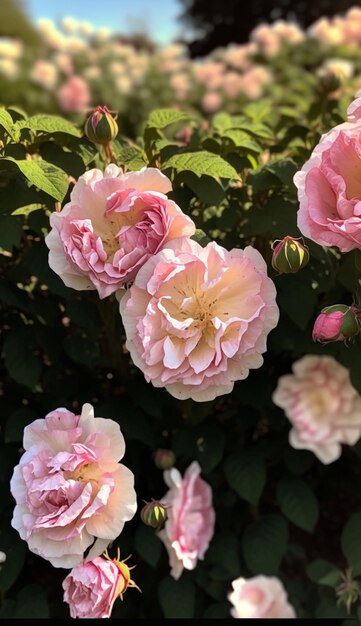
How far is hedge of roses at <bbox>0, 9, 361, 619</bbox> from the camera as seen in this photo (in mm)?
856

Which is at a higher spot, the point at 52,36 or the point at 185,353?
the point at 185,353

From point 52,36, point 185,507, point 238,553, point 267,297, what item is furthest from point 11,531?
point 52,36

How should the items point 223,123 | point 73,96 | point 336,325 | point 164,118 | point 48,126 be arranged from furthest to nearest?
point 73,96, point 223,123, point 164,118, point 48,126, point 336,325

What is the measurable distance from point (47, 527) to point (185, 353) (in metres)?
0.29

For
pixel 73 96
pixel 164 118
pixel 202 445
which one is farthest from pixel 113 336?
pixel 73 96

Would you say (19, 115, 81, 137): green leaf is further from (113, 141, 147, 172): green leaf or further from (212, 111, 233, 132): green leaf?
(212, 111, 233, 132): green leaf

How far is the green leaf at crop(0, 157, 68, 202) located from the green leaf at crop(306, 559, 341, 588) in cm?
84

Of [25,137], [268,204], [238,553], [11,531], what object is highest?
[25,137]

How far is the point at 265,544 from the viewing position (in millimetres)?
1262

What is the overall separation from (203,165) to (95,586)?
23.8 inches

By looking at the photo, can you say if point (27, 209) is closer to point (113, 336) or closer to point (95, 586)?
point (113, 336)

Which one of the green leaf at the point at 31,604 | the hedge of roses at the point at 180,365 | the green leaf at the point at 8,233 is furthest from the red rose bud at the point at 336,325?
the green leaf at the point at 31,604

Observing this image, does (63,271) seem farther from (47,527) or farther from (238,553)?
(238,553)

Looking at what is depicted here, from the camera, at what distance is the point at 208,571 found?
4.25 feet
